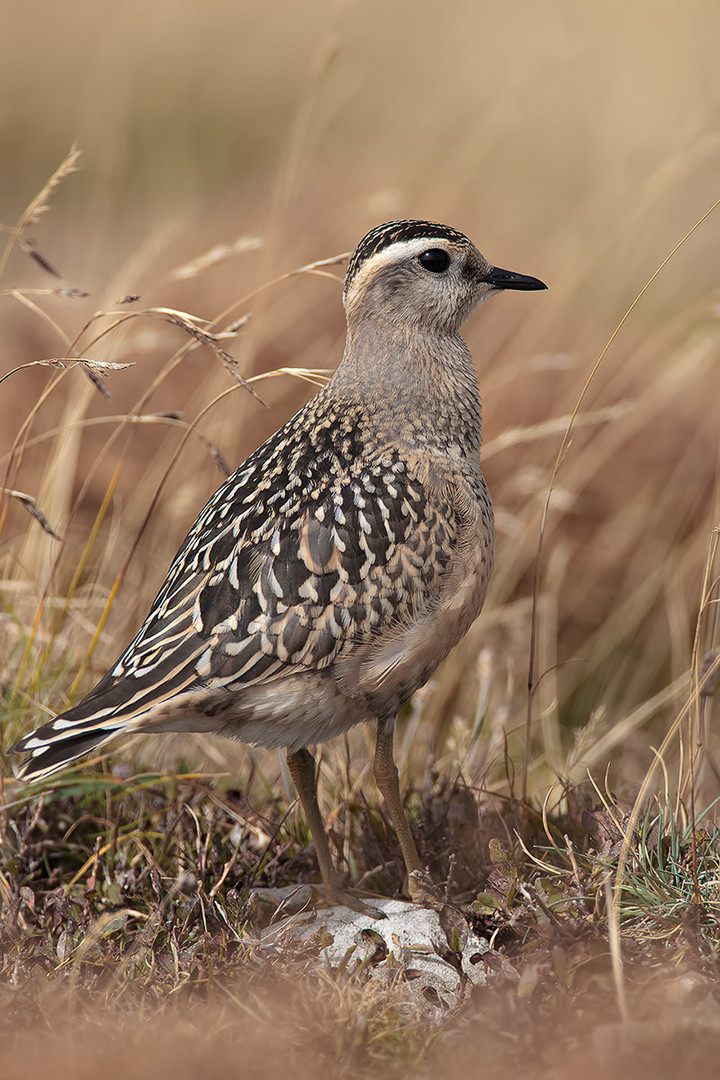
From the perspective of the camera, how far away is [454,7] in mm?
16719

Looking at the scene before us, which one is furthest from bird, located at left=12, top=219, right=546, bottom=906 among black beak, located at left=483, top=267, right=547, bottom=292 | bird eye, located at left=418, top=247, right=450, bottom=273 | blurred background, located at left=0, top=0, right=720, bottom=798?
blurred background, located at left=0, top=0, right=720, bottom=798

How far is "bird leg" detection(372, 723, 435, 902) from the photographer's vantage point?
13.3 ft

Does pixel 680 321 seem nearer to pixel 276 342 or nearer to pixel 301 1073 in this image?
pixel 276 342

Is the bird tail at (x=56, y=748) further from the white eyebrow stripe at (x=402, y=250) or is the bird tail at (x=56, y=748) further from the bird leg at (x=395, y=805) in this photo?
the white eyebrow stripe at (x=402, y=250)

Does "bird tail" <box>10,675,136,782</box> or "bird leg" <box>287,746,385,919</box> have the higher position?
"bird tail" <box>10,675,136,782</box>

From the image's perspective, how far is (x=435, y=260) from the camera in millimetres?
4574

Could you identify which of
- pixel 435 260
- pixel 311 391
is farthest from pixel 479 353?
pixel 435 260

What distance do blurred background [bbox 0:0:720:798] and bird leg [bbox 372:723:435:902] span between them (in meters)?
0.47

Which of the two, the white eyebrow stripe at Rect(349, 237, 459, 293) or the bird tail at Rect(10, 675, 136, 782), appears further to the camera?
the white eyebrow stripe at Rect(349, 237, 459, 293)

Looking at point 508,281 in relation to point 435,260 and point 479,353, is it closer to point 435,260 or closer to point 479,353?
point 435,260

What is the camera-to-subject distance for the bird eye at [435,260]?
456cm

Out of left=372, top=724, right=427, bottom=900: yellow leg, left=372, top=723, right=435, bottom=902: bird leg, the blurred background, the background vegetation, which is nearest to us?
the background vegetation

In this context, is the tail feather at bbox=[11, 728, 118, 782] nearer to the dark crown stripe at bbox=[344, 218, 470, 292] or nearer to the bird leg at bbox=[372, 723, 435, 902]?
the bird leg at bbox=[372, 723, 435, 902]

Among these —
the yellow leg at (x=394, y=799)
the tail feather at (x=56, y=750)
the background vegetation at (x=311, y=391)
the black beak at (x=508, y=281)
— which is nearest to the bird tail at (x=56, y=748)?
the tail feather at (x=56, y=750)
